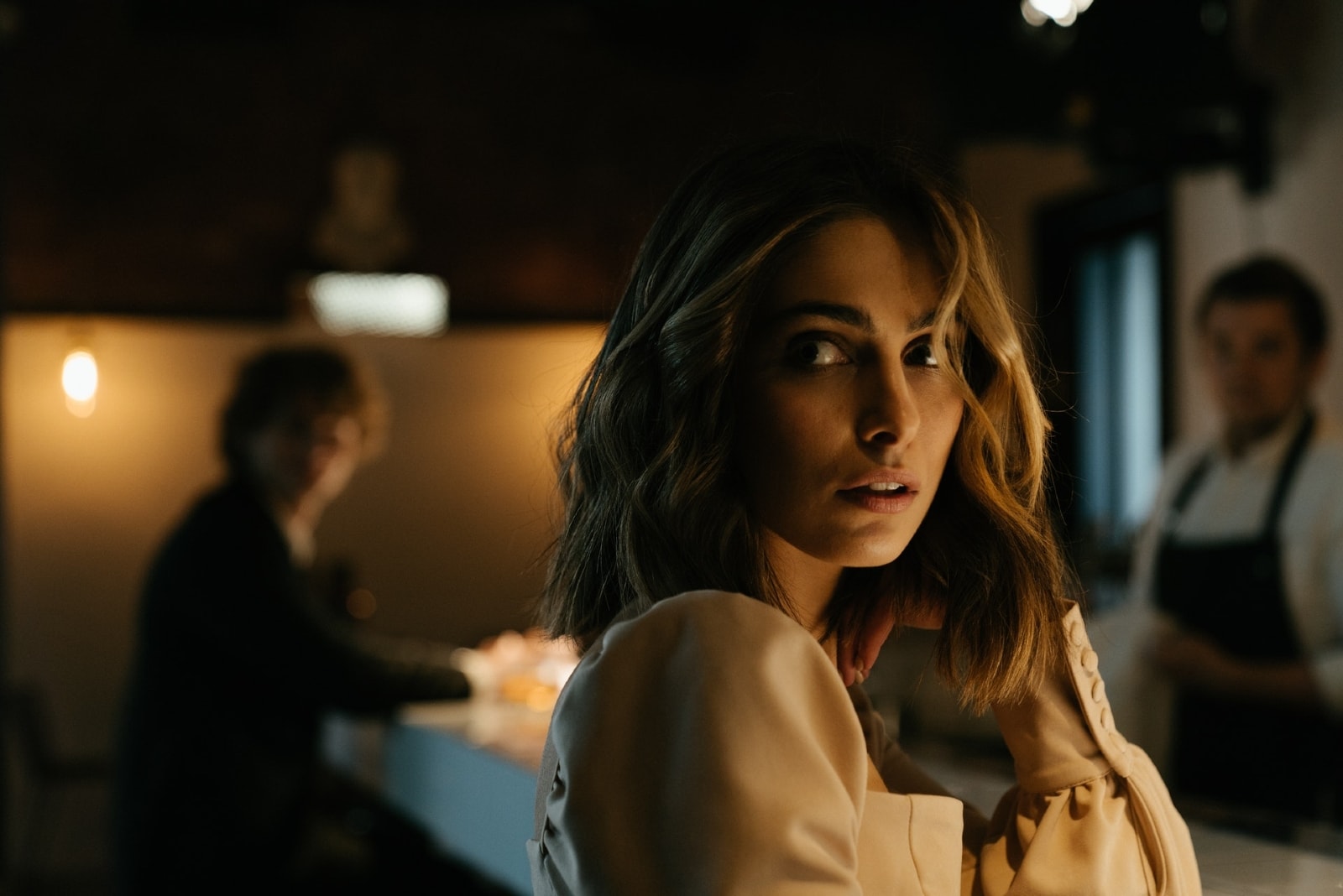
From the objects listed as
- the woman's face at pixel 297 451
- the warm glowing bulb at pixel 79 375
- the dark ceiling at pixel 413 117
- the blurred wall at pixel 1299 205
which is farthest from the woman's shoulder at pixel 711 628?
the warm glowing bulb at pixel 79 375

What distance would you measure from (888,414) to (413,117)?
197 inches

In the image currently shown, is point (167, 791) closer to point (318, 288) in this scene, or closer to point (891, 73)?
point (318, 288)

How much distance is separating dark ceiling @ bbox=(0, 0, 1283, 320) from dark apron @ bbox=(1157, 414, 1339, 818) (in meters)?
1.95

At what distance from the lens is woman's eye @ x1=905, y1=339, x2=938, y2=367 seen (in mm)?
825

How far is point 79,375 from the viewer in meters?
4.88

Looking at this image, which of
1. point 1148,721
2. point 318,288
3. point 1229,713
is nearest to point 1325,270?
point 1229,713

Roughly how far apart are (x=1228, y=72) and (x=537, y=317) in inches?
121

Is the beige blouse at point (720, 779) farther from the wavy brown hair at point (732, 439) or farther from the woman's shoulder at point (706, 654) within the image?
the wavy brown hair at point (732, 439)

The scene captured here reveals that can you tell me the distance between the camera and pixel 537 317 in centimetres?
560

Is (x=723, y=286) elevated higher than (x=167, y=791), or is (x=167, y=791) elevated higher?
(x=723, y=286)

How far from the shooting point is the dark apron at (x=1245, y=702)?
2.43 meters

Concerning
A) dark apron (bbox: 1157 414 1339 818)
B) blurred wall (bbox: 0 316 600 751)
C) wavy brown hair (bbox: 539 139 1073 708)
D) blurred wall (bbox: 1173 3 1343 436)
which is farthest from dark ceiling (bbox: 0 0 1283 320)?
wavy brown hair (bbox: 539 139 1073 708)

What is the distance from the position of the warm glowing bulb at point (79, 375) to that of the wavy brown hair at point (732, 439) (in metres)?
4.45

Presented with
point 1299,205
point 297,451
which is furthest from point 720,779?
point 1299,205
